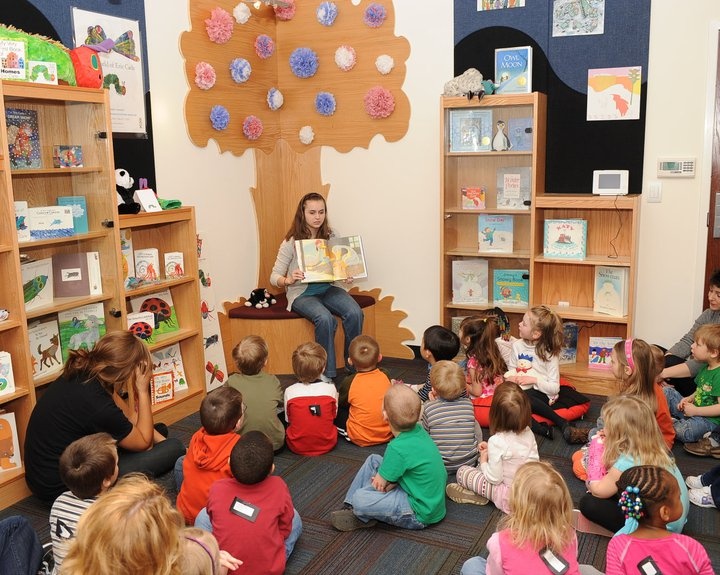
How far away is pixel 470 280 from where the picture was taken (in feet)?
18.5

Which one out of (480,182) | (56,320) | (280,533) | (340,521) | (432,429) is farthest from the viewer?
(480,182)

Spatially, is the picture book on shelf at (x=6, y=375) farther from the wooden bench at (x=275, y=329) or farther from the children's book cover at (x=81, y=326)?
the wooden bench at (x=275, y=329)

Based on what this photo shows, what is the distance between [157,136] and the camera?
5.02 meters

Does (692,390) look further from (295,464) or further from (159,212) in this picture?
(159,212)

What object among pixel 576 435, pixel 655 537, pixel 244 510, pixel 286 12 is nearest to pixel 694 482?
pixel 576 435

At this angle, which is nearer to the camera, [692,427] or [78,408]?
[78,408]

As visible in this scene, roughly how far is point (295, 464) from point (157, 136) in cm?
248

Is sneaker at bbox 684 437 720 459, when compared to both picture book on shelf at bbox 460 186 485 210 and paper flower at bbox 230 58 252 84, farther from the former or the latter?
paper flower at bbox 230 58 252 84

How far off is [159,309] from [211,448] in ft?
5.85

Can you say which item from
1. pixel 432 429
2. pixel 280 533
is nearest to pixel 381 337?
pixel 432 429

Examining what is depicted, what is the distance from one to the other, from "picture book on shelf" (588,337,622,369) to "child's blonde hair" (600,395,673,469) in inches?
89.7

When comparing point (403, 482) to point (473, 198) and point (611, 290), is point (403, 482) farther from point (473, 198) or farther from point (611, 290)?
point (473, 198)

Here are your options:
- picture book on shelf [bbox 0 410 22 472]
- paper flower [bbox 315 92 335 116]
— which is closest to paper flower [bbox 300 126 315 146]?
paper flower [bbox 315 92 335 116]

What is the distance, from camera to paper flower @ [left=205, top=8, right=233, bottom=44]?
538 cm
